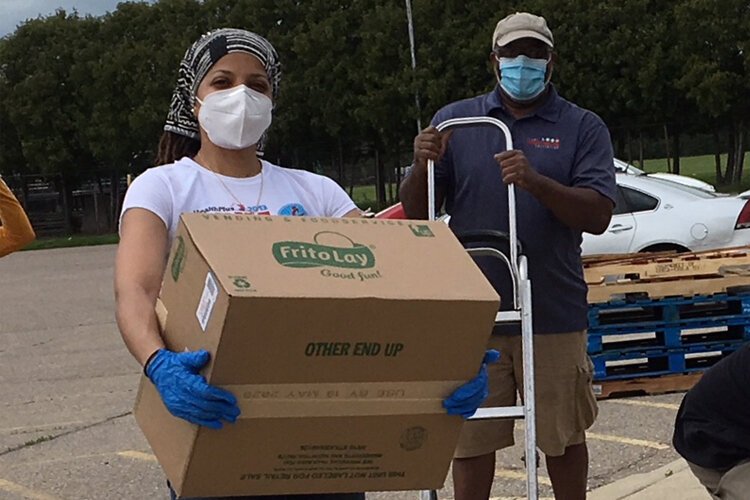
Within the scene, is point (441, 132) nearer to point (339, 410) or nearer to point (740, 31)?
point (339, 410)

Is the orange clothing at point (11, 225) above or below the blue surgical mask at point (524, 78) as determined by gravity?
below

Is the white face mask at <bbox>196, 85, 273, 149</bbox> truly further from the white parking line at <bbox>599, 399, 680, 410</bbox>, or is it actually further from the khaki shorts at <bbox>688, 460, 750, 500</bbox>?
the white parking line at <bbox>599, 399, 680, 410</bbox>

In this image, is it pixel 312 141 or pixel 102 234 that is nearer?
pixel 312 141

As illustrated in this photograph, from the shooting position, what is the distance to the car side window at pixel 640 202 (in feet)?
35.8

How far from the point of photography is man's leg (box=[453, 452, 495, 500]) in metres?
3.82

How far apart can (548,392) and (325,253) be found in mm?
1825

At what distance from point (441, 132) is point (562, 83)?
78.4 ft

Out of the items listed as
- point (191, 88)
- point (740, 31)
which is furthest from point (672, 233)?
point (740, 31)

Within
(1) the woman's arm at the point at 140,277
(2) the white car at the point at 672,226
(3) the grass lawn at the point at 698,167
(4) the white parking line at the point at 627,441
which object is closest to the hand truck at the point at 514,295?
(1) the woman's arm at the point at 140,277

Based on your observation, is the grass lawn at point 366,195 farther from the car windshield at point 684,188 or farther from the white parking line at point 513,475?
the white parking line at point 513,475

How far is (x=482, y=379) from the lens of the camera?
2.27 m

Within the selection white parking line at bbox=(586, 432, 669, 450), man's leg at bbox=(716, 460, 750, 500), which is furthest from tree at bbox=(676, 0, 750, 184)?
man's leg at bbox=(716, 460, 750, 500)

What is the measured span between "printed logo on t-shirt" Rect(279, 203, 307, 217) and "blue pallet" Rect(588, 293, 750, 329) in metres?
4.26

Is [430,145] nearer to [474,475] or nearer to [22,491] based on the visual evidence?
[474,475]
